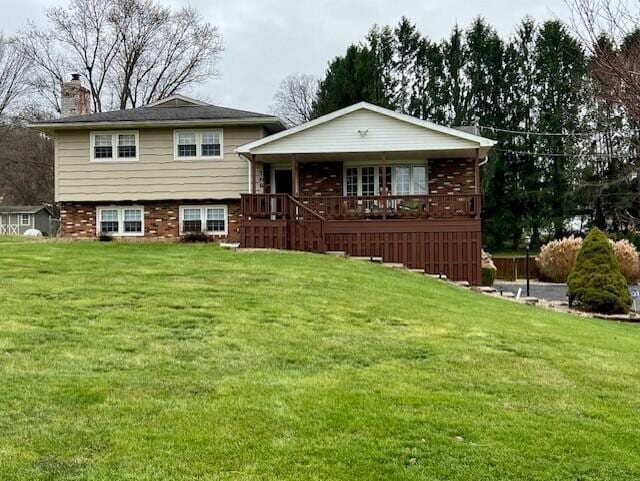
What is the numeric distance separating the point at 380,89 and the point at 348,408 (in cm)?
3764

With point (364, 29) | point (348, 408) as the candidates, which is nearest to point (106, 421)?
point (348, 408)

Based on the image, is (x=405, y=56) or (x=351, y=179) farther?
(x=405, y=56)

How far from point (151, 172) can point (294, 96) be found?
100ft

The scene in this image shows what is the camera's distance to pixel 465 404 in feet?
17.0

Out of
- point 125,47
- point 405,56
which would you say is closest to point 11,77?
point 125,47

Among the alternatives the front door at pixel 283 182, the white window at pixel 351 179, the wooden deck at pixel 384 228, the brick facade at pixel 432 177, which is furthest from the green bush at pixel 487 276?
the front door at pixel 283 182

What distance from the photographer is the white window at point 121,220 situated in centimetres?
2197

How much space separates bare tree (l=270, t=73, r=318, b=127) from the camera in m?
49.7

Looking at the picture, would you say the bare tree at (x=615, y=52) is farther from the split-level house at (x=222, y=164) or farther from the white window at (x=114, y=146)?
the white window at (x=114, y=146)

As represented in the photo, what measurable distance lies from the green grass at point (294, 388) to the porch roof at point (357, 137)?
917 centimetres

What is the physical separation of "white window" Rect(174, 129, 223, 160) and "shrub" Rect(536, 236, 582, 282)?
15.3 meters

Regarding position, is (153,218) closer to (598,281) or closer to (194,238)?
(194,238)

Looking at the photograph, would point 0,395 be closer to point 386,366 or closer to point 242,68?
point 386,366

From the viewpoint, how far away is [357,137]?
63.6 ft
